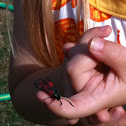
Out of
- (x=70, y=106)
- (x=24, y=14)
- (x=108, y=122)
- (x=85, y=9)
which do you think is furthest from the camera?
(x=24, y=14)

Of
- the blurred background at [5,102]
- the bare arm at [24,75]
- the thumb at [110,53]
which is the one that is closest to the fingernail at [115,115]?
the thumb at [110,53]

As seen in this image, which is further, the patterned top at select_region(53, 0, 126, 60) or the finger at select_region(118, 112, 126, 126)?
the patterned top at select_region(53, 0, 126, 60)

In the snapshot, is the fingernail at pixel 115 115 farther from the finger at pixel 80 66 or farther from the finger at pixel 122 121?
the finger at pixel 80 66

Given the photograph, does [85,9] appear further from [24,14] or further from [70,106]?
[70,106]

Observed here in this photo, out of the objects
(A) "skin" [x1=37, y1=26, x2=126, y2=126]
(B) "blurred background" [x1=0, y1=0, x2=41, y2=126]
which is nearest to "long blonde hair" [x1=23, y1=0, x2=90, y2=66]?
(A) "skin" [x1=37, y1=26, x2=126, y2=126]

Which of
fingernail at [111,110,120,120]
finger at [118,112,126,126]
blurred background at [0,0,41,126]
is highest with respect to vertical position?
fingernail at [111,110,120,120]

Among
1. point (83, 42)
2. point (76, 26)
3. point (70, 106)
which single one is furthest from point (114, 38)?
point (70, 106)

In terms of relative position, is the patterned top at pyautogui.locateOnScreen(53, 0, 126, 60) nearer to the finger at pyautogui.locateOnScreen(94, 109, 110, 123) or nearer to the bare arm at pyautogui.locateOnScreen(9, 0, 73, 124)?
the bare arm at pyautogui.locateOnScreen(9, 0, 73, 124)
